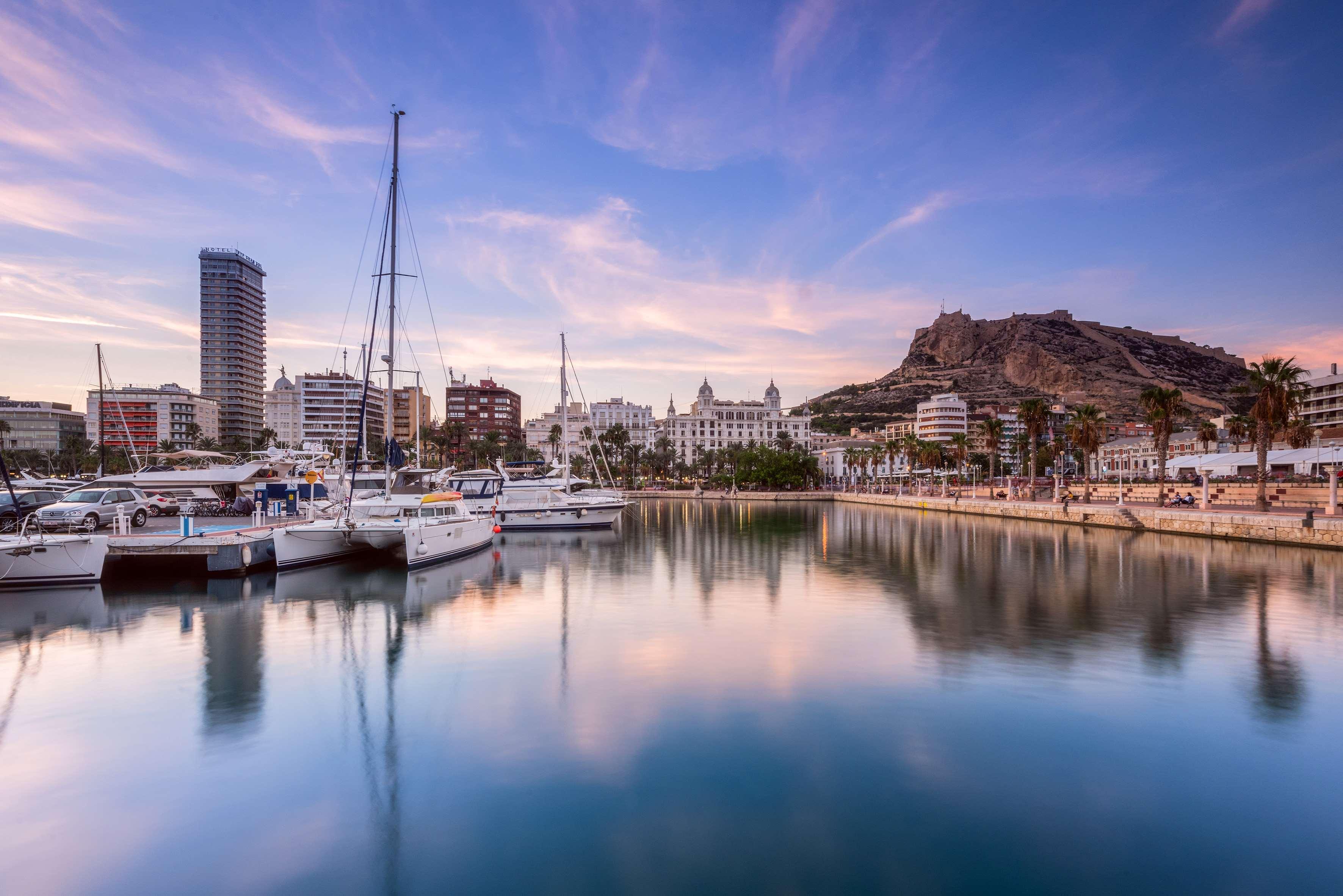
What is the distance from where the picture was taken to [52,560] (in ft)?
75.2

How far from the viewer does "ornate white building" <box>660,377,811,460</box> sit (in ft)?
598

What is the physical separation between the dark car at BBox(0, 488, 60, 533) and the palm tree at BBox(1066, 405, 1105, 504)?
67592 mm

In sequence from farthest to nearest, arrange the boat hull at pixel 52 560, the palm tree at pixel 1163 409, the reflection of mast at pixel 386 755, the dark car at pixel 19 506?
1. the palm tree at pixel 1163 409
2. the dark car at pixel 19 506
3. the boat hull at pixel 52 560
4. the reflection of mast at pixel 386 755

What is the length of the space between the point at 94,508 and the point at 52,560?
23.1ft

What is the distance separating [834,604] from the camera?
77.0ft

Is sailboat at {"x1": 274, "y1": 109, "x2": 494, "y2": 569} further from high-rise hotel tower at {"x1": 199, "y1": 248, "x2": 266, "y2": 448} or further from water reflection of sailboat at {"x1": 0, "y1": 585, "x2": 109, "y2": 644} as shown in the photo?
high-rise hotel tower at {"x1": 199, "y1": 248, "x2": 266, "y2": 448}

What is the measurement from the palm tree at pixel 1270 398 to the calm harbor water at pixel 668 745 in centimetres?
2714

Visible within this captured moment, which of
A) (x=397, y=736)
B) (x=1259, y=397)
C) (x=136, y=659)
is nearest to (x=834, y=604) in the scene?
(x=397, y=736)

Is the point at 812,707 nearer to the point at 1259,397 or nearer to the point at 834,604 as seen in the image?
the point at 834,604

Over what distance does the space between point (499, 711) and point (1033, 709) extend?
9.41 metres

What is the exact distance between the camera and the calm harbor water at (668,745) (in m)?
8.15

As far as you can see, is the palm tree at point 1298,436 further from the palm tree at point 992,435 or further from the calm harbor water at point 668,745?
the calm harbor water at point 668,745

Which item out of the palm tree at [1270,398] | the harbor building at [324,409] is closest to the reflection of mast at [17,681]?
the palm tree at [1270,398]

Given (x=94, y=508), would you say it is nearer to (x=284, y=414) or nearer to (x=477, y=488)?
(x=477, y=488)
